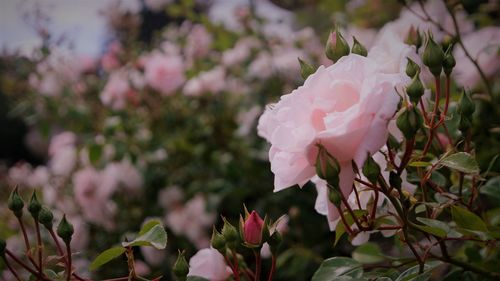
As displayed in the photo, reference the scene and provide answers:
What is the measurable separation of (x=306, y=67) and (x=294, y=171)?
0.11m

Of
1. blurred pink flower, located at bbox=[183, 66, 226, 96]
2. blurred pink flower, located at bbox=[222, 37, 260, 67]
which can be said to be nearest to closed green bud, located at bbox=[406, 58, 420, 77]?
blurred pink flower, located at bbox=[183, 66, 226, 96]

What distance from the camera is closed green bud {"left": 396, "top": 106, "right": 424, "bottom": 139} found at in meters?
0.42

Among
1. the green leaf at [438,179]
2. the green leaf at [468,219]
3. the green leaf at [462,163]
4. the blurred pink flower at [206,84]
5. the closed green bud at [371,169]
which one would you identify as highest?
the closed green bud at [371,169]

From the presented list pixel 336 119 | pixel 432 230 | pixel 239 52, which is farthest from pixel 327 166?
pixel 239 52

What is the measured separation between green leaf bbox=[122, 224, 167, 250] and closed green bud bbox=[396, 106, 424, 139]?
232 mm

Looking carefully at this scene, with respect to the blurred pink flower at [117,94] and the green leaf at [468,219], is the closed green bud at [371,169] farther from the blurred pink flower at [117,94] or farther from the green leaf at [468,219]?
the blurred pink flower at [117,94]

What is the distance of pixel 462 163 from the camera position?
45 centimetres

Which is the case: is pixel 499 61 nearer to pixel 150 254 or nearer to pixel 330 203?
pixel 330 203

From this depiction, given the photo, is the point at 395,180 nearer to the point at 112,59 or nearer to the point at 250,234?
the point at 250,234

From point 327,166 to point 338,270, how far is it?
0.51 feet

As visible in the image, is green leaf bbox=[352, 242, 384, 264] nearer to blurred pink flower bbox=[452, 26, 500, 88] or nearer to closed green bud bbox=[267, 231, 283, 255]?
closed green bud bbox=[267, 231, 283, 255]

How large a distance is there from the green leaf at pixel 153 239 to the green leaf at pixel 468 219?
265mm

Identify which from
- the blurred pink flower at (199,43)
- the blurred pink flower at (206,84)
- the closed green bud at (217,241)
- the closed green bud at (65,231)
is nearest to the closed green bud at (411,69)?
the closed green bud at (217,241)

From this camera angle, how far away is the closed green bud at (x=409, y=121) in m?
0.42
